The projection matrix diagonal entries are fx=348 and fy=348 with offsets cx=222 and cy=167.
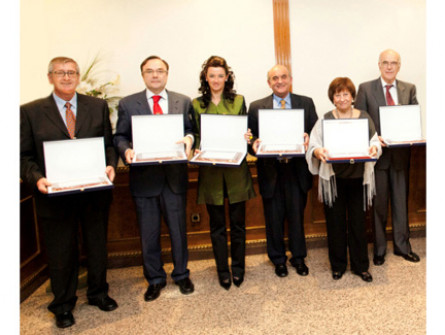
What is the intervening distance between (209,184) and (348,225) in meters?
1.01

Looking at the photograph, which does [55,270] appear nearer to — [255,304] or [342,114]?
[255,304]

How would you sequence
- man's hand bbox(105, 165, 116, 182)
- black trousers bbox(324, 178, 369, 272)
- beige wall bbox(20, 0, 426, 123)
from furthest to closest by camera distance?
beige wall bbox(20, 0, 426, 123)
black trousers bbox(324, 178, 369, 272)
man's hand bbox(105, 165, 116, 182)

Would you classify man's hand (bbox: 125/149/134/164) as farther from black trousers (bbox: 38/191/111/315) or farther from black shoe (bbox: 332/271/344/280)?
black shoe (bbox: 332/271/344/280)

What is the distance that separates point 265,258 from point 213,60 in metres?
1.66

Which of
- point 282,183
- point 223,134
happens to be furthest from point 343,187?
point 223,134

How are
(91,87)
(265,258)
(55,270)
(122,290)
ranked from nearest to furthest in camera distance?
1. (55,270)
2. (122,290)
3. (265,258)
4. (91,87)

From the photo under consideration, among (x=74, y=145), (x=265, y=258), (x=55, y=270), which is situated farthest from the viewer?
(x=265, y=258)

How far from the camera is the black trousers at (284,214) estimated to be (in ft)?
8.19

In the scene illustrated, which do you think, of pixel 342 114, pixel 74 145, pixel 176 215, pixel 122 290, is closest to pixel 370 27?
pixel 342 114

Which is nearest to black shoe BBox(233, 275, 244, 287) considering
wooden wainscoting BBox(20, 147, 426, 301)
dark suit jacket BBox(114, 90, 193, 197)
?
wooden wainscoting BBox(20, 147, 426, 301)

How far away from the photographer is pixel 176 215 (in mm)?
2307

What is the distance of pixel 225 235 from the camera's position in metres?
2.41

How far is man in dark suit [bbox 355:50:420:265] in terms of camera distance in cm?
262

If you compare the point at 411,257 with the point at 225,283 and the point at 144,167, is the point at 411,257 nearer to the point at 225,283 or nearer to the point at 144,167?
the point at 225,283
